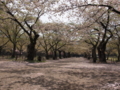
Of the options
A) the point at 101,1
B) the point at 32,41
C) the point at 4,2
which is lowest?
the point at 32,41

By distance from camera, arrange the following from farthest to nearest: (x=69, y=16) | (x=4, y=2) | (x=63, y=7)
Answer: (x=4, y=2) → (x=69, y=16) → (x=63, y=7)

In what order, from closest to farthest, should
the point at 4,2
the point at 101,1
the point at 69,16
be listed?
the point at 101,1, the point at 69,16, the point at 4,2

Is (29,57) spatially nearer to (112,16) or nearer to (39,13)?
(39,13)

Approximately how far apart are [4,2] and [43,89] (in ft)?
48.7

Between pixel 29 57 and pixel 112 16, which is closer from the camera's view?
pixel 112 16

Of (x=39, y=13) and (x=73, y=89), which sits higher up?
(x=39, y=13)

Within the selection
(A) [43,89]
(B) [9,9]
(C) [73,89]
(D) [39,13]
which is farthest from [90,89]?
(D) [39,13]

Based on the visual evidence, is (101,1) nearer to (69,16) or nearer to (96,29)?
(69,16)

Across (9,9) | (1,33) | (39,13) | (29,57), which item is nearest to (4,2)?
(9,9)

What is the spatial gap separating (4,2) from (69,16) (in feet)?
34.9

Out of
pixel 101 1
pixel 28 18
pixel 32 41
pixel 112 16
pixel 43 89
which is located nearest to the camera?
pixel 43 89

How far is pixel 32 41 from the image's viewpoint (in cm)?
2136

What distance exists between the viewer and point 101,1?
9.31 meters

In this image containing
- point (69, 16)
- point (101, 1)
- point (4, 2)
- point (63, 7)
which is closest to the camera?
point (63, 7)
